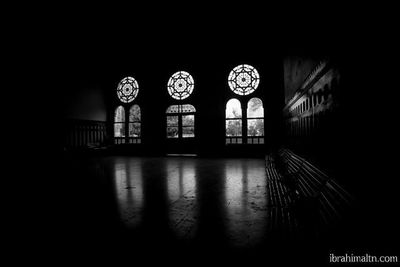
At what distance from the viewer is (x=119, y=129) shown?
11.6m

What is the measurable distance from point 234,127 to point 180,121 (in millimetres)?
2647

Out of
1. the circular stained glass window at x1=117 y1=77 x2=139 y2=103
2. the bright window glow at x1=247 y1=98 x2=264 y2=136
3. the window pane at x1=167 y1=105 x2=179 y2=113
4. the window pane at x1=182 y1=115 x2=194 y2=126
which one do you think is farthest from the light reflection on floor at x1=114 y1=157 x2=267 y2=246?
the circular stained glass window at x1=117 y1=77 x2=139 y2=103

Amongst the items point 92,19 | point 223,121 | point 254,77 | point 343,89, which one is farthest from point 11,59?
point 343,89

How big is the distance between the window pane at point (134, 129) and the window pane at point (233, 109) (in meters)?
4.69

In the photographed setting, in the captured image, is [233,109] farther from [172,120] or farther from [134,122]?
[134,122]

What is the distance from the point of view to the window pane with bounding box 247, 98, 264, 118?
9633mm

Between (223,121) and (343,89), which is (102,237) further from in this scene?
(223,121)

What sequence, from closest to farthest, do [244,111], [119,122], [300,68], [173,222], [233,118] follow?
1. [173,222]
2. [300,68]
3. [244,111]
4. [233,118]
5. [119,122]

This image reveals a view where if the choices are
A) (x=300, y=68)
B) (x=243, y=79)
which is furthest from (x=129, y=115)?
(x=300, y=68)

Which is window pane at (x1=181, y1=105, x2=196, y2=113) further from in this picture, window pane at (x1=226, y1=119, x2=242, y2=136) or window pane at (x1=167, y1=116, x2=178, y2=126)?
window pane at (x1=226, y1=119, x2=242, y2=136)

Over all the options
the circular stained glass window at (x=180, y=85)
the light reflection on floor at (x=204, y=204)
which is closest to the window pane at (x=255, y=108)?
the circular stained glass window at (x=180, y=85)

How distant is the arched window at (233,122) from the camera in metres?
9.80

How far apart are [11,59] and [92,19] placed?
364 centimetres

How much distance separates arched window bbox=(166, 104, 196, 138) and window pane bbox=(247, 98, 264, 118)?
2597mm
